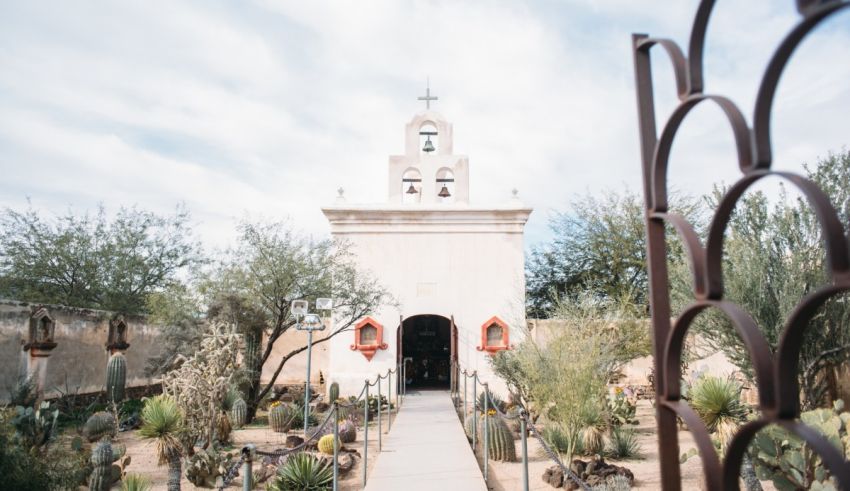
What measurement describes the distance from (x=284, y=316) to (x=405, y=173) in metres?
6.31

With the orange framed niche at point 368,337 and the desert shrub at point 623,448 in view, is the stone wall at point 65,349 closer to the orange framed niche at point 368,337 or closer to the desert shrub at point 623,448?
the orange framed niche at point 368,337

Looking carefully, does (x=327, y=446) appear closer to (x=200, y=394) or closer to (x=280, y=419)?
(x=200, y=394)

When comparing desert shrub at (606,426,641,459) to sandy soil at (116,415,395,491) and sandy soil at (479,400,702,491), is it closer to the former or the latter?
sandy soil at (479,400,702,491)

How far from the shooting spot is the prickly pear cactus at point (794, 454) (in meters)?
5.12

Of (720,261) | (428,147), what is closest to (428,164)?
(428,147)

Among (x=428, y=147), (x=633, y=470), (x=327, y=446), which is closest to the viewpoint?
(x=633, y=470)

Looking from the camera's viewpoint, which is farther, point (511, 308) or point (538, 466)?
point (511, 308)

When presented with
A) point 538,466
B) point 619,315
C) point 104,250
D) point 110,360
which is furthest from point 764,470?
point 104,250

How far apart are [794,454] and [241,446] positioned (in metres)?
8.48

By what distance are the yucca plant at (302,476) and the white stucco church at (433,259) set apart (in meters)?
8.14

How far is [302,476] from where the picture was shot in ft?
23.5

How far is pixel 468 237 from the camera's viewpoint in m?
16.5

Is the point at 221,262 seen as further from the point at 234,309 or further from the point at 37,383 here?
the point at 37,383

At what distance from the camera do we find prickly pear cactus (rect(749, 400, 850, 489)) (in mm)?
5121
